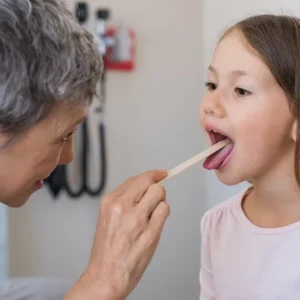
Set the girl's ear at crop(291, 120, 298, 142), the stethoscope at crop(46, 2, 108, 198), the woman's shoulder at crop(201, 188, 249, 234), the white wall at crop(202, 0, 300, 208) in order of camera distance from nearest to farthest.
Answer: the girl's ear at crop(291, 120, 298, 142), the woman's shoulder at crop(201, 188, 249, 234), the white wall at crop(202, 0, 300, 208), the stethoscope at crop(46, 2, 108, 198)

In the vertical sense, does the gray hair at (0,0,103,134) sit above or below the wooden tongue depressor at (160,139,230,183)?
above

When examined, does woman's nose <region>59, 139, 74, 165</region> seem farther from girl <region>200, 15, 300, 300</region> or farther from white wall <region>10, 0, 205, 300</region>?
white wall <region>10, 0, 205, 300</region>

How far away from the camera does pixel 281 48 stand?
0.93 meters

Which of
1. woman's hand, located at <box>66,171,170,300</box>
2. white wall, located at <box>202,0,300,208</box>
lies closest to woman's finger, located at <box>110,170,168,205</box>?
woman's hand, located at <box>66,171,170,300</box>

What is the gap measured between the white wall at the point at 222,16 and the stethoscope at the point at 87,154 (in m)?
0.34

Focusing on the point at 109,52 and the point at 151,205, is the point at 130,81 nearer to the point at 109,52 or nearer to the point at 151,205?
the point at 109,52

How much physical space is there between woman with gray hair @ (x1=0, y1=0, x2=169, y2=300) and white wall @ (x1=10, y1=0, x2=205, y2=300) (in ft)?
3.04

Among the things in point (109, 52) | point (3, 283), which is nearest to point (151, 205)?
point (3, 283)

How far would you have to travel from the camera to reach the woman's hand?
→ 2.75ft

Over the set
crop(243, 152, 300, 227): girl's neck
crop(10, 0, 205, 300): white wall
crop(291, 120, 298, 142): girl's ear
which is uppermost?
crop(291, 120, 298, 142): girl's ear

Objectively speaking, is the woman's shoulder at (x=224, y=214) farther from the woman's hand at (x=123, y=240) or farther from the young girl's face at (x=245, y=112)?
the woman's hand at (x=123, y=240)

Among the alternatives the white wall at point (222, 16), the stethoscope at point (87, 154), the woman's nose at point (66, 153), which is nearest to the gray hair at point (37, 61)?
the woman's nose at point (66, 153)

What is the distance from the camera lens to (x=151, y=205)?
34.2 inches

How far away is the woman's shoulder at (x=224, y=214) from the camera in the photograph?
110 cm
